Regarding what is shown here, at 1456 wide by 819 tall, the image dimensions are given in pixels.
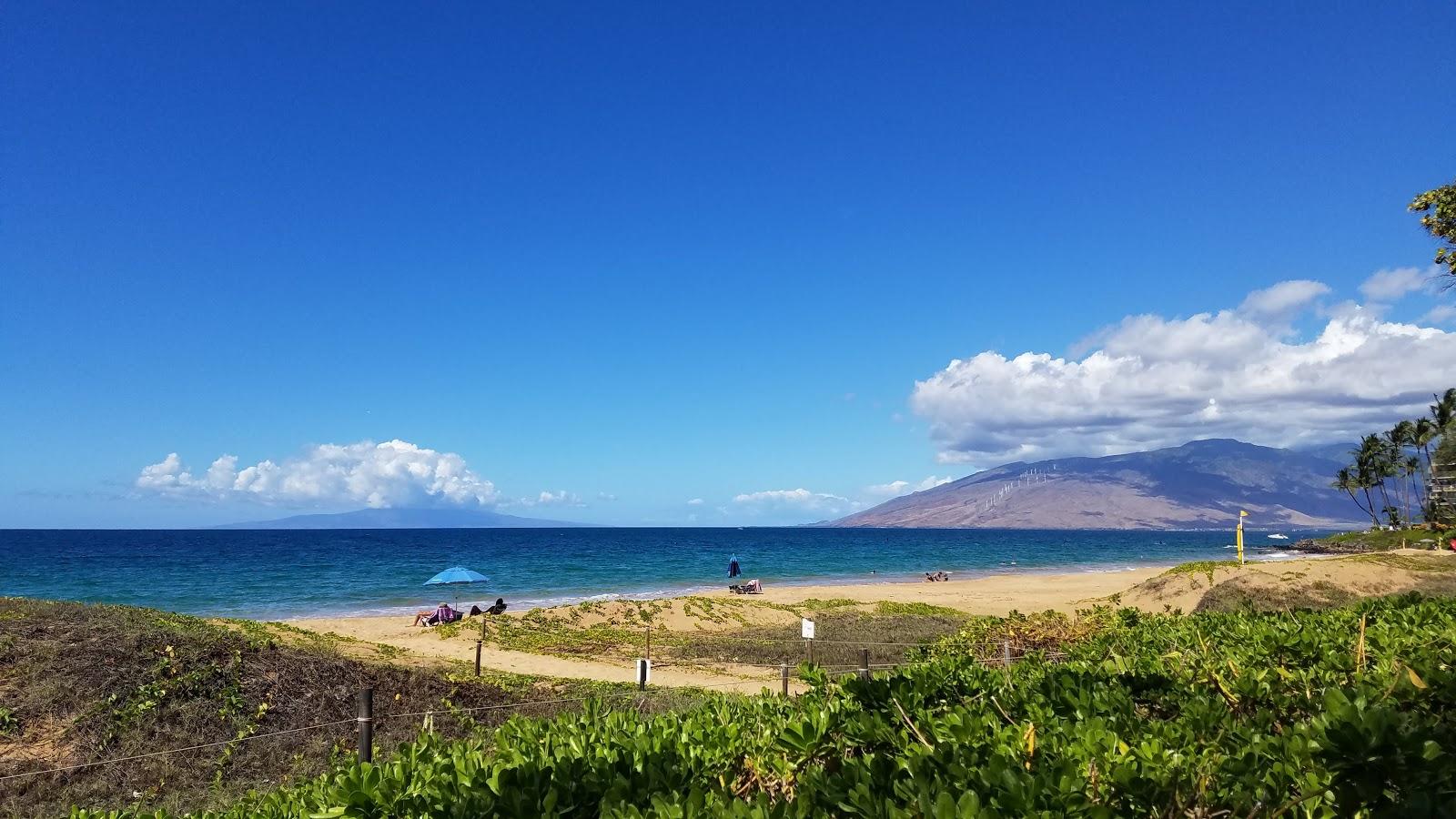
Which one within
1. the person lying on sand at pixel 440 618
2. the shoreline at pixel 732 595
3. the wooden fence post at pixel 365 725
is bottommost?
the shoreline at pixel 732 595

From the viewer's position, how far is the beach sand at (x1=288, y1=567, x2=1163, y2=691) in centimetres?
1783

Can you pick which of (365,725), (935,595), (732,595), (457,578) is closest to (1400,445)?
(935,595)

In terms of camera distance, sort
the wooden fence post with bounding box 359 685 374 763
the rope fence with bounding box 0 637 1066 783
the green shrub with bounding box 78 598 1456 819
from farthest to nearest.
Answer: the rope fence with bounding box 0 637 1066 783, the wooden fence post with bounding box 359 685 374 763, the green shrub with bounding box 78 598 1456 819

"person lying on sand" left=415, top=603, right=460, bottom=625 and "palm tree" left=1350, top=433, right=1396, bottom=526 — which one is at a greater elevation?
"palm tree" left=1350, top=433, right=1396, bottom=526

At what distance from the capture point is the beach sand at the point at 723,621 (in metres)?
17.8

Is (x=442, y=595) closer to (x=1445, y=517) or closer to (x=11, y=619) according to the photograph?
(x=11, y=619)

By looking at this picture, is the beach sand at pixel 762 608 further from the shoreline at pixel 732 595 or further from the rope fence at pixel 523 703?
the shoreline at pixel 732 595

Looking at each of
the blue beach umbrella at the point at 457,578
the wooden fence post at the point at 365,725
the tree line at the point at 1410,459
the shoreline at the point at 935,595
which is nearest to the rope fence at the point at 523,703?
the wooden fence post at the point at 365,725

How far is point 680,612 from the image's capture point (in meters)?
28.3

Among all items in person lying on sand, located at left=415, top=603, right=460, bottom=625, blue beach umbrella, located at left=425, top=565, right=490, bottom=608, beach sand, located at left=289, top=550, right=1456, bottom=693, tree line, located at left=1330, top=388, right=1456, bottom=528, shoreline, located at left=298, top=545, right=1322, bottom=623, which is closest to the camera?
beach sand, located at left=289, top=550, right=1456, bottom=693

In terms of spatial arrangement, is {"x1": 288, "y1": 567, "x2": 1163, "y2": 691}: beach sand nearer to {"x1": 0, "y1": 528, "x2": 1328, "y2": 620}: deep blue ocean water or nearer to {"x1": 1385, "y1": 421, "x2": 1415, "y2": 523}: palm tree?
{"x1": 0, "y1": 528, "x2": 1328, "y2": 620}: deep blue ocean water

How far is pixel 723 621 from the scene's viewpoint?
27.4 metres

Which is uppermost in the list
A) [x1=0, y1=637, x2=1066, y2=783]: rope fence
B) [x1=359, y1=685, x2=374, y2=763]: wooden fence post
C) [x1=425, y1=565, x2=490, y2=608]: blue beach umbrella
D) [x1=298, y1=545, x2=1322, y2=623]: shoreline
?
[x1=359, y1=685, x2=374, y2=763]: wooden fence post

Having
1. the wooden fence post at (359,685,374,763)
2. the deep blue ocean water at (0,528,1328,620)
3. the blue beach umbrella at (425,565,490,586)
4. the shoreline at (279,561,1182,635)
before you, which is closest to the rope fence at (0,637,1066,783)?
the wooden fence post at (359,685,374,763)
